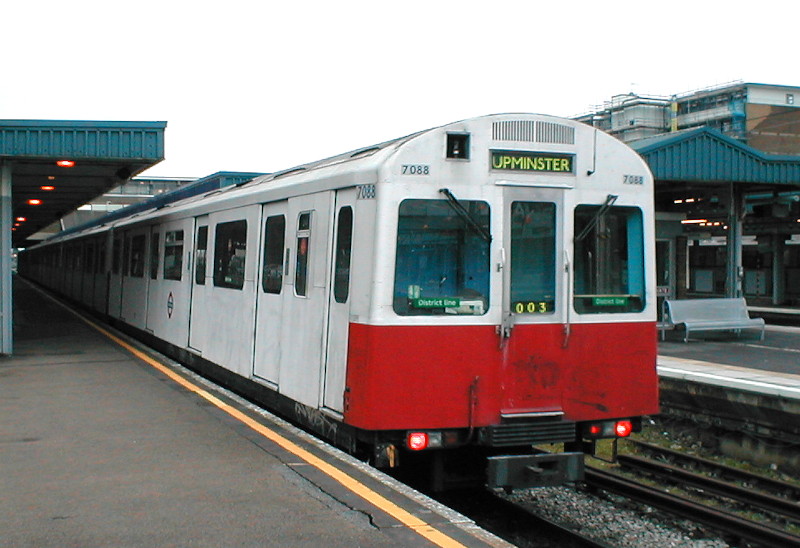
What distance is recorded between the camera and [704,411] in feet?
34.7

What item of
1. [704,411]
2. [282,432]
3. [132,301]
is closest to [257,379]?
[282,432]

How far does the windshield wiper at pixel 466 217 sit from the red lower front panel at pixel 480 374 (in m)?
0.69

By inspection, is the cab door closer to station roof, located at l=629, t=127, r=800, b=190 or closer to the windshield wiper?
the windshield wiper

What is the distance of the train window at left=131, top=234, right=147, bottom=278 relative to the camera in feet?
50.6

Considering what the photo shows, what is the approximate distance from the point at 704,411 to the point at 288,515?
272 inches

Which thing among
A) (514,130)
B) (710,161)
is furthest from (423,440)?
(710,161)

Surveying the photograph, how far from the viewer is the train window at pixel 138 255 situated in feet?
50.6

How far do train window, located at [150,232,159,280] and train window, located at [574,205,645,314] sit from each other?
907 centimetres

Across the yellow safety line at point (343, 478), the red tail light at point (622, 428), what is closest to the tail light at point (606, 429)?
the red tail light at point (622, 428)

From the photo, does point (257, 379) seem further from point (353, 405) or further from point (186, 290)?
point (186, 290)

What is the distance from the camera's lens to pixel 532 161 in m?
6.60

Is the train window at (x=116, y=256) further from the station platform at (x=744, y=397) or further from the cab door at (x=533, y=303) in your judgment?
the cab door at (x=533, y=303)

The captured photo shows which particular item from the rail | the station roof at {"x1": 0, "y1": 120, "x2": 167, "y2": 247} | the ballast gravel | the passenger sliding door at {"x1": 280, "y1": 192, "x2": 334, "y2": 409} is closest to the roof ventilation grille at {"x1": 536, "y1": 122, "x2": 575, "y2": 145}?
the passenger sliding door at {"x1": 280, "y1": 192, "x2": 334, "y2": 409}

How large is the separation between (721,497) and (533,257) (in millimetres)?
3456
